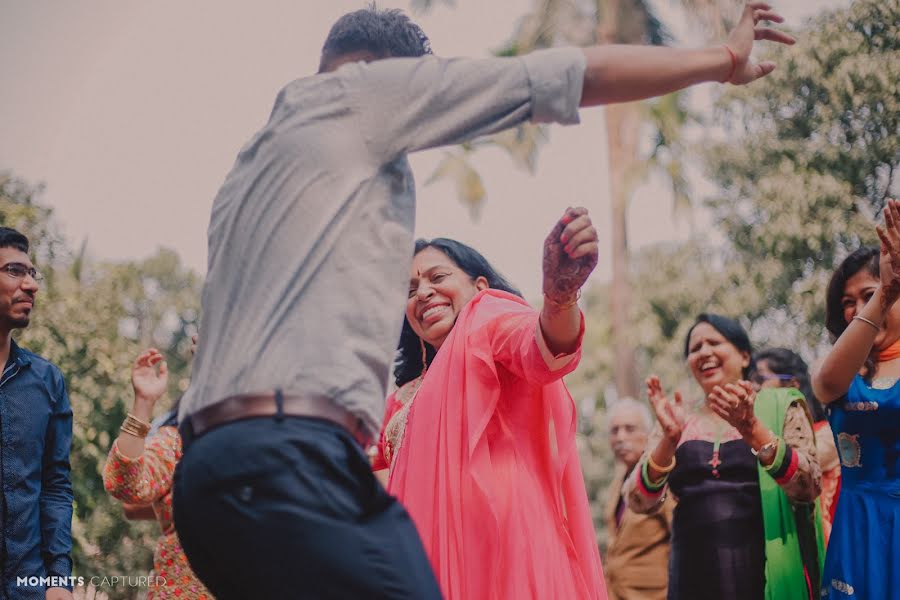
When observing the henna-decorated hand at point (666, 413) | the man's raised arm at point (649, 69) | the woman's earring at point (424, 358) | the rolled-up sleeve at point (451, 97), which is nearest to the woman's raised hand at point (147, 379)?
A: the woman's earring at point (424, 358)

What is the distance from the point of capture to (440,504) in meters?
2.91

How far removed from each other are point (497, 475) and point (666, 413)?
1922 mm

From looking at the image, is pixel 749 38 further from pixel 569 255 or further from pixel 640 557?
pixel 640 557

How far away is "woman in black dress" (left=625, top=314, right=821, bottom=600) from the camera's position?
14.2ft

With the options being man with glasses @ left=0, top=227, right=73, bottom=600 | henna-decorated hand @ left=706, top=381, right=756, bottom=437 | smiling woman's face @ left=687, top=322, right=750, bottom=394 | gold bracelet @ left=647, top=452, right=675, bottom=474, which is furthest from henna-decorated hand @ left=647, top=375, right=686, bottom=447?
man with glasses @ left=0, top=227, right=73, bottom=600

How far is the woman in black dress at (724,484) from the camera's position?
4.33 meters

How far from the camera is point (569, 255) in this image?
212cm

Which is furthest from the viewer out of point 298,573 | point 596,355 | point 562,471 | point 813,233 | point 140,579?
point 596,355

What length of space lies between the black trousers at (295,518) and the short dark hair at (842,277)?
2.90m

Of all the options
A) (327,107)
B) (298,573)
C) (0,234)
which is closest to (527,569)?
(298,573)

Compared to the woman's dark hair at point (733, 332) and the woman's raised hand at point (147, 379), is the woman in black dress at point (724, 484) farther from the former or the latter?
the woman's raised hand at point (147, 379)

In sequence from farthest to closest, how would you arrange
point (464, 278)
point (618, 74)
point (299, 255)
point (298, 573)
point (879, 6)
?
point (879, 6)
point (464, 278)
point (618, 74)
point (299, 255)
point (298, 573)

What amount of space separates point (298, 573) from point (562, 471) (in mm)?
1655

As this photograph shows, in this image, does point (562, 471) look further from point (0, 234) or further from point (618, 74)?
point (0, 234)
